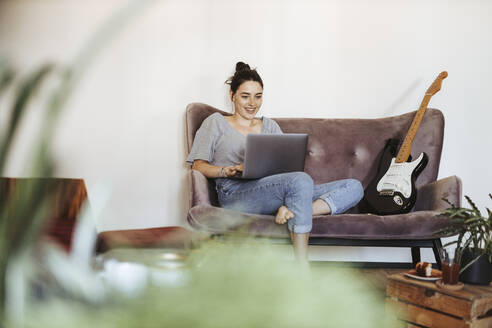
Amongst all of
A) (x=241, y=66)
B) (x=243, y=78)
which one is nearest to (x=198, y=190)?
(x=243, y=78)

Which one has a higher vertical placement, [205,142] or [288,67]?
[288,67]

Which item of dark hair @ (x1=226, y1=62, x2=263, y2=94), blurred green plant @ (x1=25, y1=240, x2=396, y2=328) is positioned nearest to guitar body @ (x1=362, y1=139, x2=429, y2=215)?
dark hair @ (x1=226, y1=62, x2=263, y2=94)

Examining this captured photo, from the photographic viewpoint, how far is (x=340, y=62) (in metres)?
3.25

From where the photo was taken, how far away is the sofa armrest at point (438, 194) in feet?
7.53

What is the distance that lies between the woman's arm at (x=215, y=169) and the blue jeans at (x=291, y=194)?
0.07m

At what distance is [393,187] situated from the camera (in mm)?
2568

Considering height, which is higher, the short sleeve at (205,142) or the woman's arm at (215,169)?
the short sleeve at (205,142)

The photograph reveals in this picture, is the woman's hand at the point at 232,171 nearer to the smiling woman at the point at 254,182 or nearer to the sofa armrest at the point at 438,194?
the smiling woman at the point at 254,182

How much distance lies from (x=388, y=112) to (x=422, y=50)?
1.58 feet

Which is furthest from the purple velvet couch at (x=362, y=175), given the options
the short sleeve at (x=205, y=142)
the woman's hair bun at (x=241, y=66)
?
the woman's hair bun at (x=241, y=66)

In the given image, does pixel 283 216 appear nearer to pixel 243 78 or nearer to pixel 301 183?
pixel 301 183

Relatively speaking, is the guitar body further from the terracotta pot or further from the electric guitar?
the terracotta pot

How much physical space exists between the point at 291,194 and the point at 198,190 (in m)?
0.46

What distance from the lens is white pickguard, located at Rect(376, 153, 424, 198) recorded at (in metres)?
2.53
